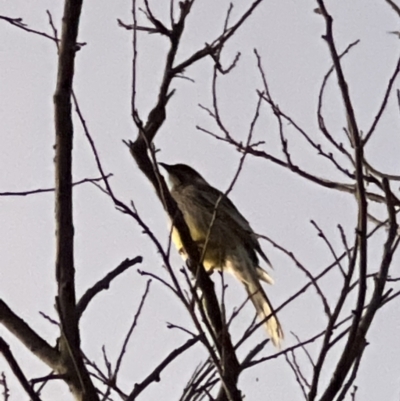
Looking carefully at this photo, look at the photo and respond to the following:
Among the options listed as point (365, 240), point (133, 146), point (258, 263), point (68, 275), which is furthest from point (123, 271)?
point (258, 263)

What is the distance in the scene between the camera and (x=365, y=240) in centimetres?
268

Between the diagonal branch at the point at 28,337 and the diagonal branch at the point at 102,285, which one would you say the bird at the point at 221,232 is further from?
the diagonal branch at the point at 28,337

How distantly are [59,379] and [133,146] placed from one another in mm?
1087

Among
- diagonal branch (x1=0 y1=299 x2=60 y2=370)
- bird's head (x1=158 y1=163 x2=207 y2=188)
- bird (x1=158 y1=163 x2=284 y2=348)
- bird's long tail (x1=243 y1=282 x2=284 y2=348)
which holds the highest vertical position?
bird's head (x1=158 y1=163 x2=207 y2=188)

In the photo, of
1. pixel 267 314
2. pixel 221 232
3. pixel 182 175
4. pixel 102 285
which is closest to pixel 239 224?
pixel 221 232

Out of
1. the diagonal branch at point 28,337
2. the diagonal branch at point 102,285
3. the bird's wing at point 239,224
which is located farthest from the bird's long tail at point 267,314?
the diagonal branch at point 28,337

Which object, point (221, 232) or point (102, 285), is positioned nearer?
point (102, 285)

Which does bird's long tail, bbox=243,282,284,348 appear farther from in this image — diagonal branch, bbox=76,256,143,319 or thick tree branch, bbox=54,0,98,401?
thick tree branch, bbox=54,0,98,401

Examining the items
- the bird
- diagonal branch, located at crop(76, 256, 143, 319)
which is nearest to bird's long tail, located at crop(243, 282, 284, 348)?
the bird

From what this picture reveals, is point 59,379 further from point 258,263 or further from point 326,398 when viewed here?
point 258,263

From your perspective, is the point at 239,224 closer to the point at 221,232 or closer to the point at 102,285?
the point at 221,232

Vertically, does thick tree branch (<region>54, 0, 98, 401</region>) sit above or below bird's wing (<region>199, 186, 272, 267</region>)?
below

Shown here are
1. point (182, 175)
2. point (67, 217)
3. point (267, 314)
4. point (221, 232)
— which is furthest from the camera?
point (182, 175)

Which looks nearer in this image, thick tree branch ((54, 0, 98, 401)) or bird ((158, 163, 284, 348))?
thick tree branch ((54, 0, 98, 401))
